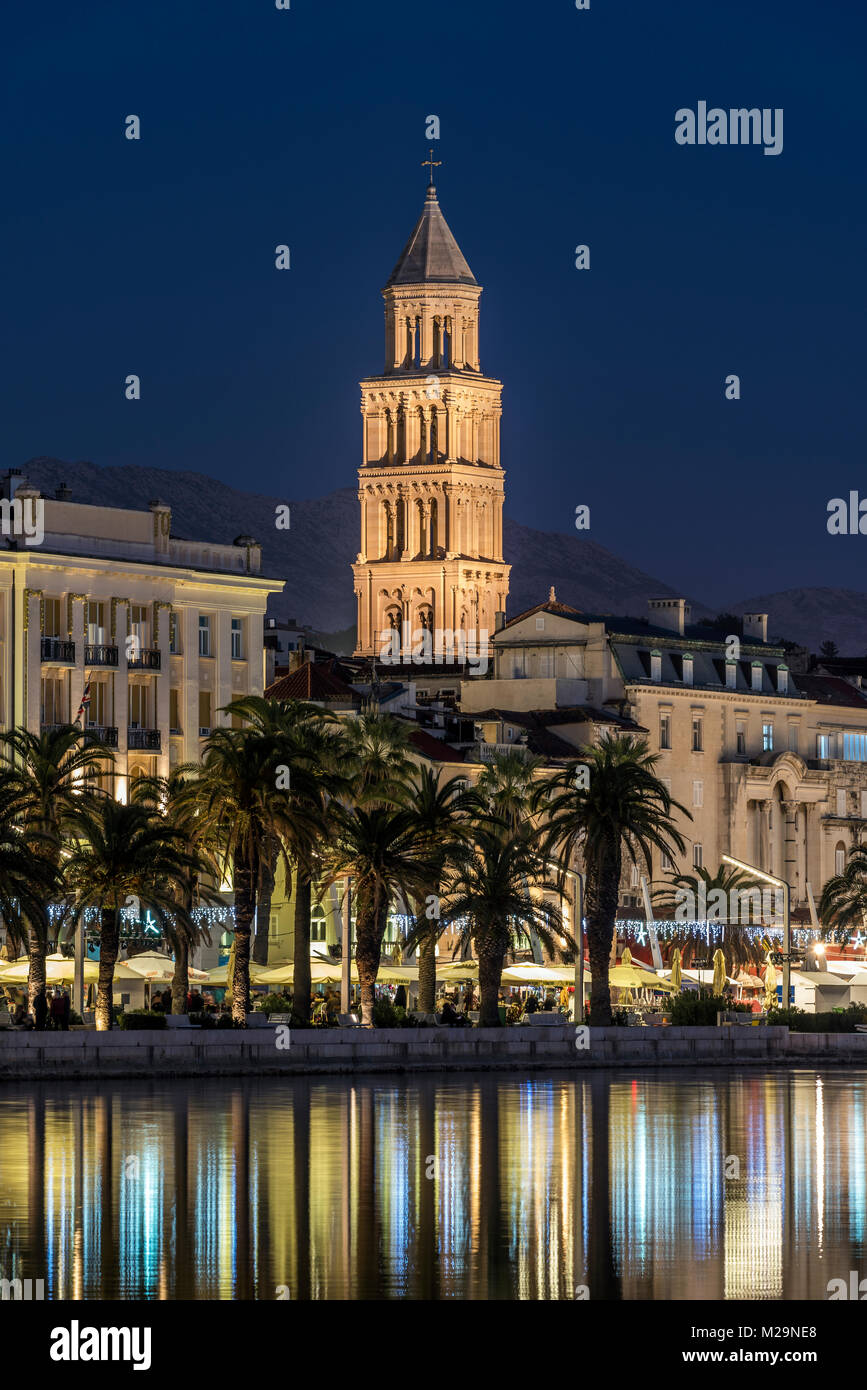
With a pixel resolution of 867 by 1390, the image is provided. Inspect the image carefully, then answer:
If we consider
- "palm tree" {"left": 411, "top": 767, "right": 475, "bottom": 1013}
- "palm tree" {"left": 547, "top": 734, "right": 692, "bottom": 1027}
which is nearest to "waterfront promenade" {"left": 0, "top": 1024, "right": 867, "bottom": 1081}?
"palm tree" {"left": 547, "top": 734, "right": 692, "bottom": 1027}

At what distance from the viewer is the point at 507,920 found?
96.2m

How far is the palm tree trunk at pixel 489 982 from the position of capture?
307ft

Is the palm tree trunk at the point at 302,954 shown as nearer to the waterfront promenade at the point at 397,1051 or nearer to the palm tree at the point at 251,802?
the palm tree at the point at 251,802

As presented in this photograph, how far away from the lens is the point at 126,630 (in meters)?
113

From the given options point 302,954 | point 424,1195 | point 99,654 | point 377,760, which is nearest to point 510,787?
point 377,760

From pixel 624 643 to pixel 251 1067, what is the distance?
86.6 m

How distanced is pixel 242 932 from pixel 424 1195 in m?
45.0

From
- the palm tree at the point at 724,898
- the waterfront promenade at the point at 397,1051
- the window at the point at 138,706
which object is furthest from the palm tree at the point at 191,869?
the palm tree at the point at 724,898

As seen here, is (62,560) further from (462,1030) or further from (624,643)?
(624,643)

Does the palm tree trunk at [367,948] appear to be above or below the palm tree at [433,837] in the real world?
below

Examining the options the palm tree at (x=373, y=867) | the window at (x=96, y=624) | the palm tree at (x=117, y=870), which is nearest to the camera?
the palm tree at (x=117, y=870)

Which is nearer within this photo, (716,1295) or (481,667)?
(716,1295)

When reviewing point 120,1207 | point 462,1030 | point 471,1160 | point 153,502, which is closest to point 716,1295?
point 120,1207

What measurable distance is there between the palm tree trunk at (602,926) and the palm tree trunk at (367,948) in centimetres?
723
